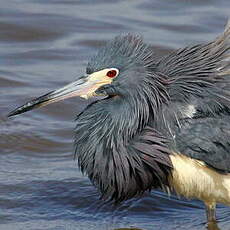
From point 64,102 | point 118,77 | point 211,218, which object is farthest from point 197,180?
point 64,102

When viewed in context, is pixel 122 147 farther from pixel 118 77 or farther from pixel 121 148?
pixel 118 77

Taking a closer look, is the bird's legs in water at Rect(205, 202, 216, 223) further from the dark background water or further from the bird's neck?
the bird's neck

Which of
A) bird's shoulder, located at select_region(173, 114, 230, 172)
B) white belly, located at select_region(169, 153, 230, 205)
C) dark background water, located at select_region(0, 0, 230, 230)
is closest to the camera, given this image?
bird's shoulder, located at select_region(173, 114, 230, 172)

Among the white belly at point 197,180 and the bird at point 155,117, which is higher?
the bird at point 155,117

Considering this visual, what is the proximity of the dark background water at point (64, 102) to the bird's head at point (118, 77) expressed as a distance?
48.4 inches

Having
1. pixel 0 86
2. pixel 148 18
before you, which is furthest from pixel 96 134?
pixel 148 18

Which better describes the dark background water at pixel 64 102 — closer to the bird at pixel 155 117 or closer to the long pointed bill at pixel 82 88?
the bird at pixel 155 117

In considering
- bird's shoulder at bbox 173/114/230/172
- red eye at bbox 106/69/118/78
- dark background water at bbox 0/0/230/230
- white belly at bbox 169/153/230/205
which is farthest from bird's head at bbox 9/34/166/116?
dark background water at bbox 0/0/230/230

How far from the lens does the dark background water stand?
7.62m

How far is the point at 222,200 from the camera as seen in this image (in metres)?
7.10

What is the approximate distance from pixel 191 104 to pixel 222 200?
874mm

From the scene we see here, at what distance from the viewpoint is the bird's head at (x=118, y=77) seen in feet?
22.0

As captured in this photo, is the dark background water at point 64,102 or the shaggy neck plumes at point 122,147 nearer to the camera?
the shaggy neck plumes at point 122,147

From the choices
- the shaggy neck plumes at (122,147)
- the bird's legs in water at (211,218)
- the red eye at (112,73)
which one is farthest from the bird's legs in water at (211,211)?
the red eye at (112,73)
